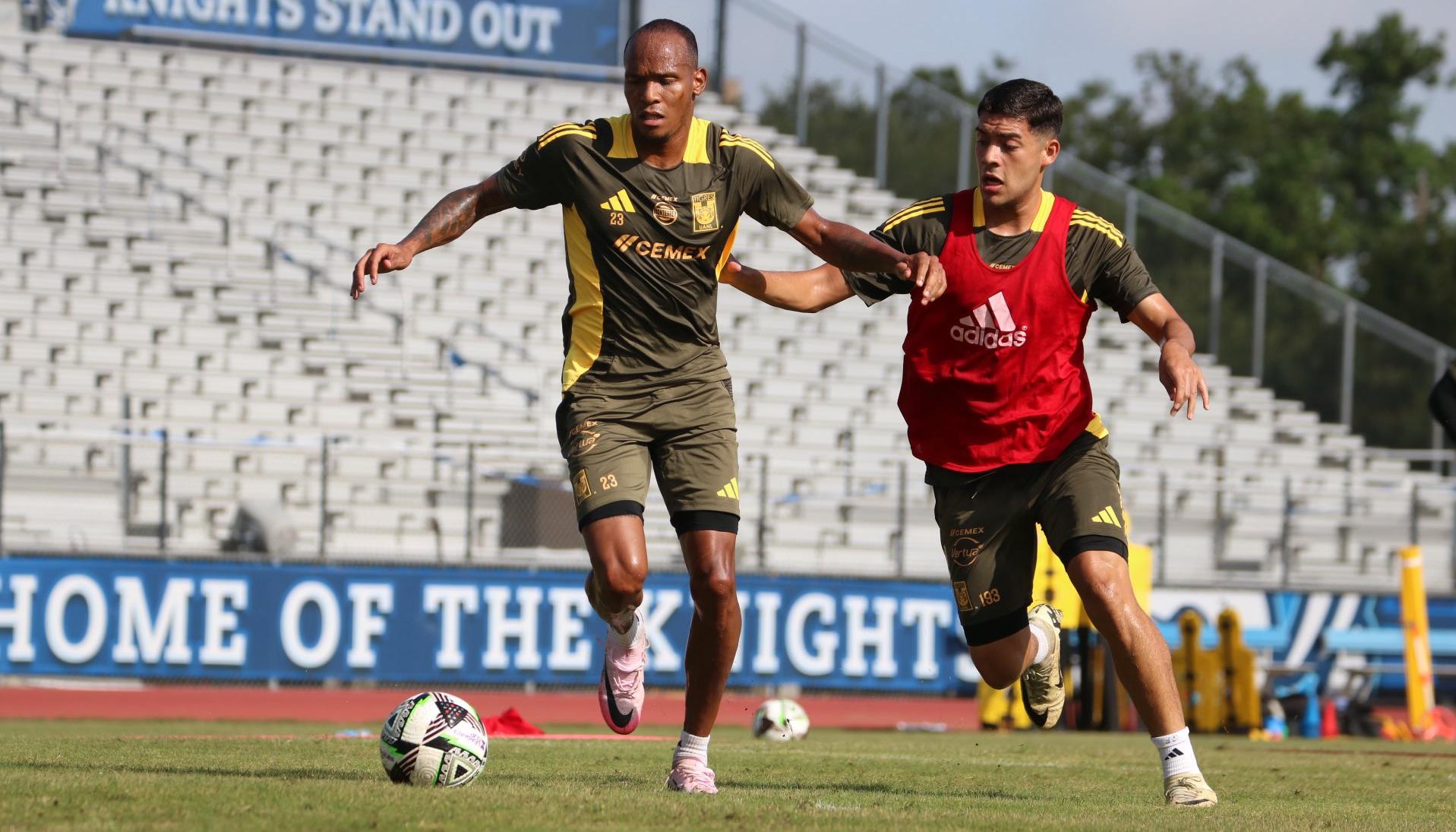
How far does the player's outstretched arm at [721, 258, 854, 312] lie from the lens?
23.2ft

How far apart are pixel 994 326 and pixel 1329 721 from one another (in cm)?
1057

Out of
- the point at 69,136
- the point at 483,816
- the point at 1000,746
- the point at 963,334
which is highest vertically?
the point at 69,136

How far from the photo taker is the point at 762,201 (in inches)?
267

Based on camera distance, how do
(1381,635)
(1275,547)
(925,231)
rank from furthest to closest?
(1275,547), (1381,635), (925,231)

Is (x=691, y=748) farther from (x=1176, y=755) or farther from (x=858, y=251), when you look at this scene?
(x=858, y=251)

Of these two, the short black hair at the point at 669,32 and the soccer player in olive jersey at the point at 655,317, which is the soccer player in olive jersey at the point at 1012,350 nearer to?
the soccer player in olive jersey at the point at 655,317

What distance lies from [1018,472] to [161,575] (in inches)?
440

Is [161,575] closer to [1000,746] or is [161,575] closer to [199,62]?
[1000,746]

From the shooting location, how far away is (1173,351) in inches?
249

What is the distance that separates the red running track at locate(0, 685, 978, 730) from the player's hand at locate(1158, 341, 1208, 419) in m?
8.86

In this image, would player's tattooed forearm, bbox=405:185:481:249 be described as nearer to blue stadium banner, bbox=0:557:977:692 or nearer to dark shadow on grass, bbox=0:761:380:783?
dark shadow on grass, bbox=0:761:380:783

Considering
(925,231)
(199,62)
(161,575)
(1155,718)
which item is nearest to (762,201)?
(925,231)

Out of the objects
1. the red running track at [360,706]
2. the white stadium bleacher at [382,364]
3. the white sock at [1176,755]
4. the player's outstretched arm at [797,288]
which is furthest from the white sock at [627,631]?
the white stadium bleacher at [382,364]

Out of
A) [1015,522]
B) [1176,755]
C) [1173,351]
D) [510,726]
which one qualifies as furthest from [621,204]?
[510,726]
